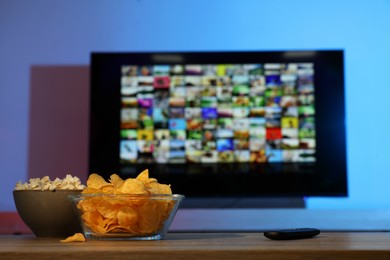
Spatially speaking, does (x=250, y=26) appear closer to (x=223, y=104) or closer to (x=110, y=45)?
(x=223, y=104)

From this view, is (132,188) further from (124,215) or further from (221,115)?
(221,115)

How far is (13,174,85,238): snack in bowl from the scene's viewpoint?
121 centimetres

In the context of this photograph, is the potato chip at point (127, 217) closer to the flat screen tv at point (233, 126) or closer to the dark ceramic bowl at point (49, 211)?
the dark ceramic bowl at point (49, 211)

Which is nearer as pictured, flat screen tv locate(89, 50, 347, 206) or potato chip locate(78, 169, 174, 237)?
potato chip locate(78, 169, 174, 237)

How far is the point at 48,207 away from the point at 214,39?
209 cm

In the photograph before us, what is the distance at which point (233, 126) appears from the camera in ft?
9.45

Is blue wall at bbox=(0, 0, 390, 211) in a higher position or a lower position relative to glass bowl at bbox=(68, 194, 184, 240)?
higher

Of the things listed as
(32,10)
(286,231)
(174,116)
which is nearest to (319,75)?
(174,116)

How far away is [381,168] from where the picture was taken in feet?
10.0

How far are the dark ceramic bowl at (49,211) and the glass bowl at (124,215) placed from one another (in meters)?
0.13

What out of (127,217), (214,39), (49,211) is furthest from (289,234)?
(214,39)

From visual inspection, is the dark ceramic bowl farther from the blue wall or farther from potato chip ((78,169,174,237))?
the blue wall

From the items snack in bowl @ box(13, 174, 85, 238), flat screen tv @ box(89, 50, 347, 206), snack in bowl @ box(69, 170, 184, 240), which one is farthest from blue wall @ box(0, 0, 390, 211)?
snack in bowl @ box(69, 170, 184, 240)

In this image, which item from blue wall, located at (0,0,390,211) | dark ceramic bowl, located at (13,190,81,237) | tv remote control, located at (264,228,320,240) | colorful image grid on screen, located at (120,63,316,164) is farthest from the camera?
blue wall, located at (0,0,390,211)
